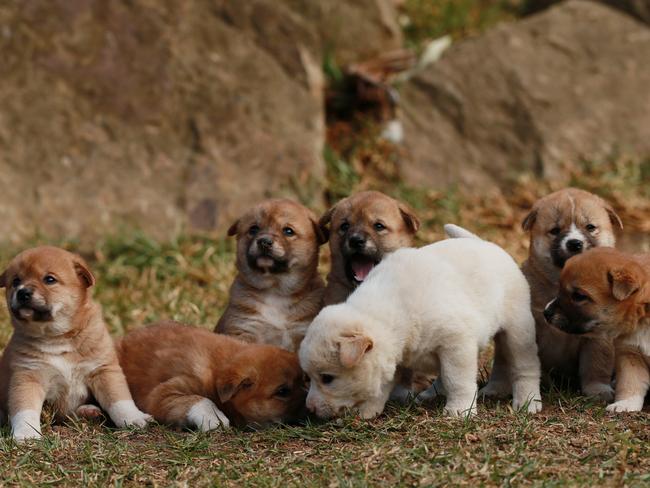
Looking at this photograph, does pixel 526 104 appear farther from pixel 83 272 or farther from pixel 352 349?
pixel 352 349

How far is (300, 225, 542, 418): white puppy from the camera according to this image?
18.8 ft

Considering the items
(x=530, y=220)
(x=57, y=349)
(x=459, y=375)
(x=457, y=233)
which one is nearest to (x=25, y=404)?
(x=57, y=349)

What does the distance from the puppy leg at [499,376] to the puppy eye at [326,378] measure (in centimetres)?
108

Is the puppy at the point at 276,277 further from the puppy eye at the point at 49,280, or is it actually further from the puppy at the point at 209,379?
the puppy eye at the point at 49,280

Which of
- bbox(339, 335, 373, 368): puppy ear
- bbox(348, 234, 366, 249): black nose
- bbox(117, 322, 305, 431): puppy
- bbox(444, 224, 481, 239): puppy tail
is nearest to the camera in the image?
bbox(339, 335, 373, 368): puppy ear

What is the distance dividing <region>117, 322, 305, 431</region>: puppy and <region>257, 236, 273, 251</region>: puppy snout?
736 millimetres

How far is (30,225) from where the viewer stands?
1107 cm

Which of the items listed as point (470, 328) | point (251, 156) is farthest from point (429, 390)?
point (251, 156)

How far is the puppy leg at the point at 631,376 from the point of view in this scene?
6.05m

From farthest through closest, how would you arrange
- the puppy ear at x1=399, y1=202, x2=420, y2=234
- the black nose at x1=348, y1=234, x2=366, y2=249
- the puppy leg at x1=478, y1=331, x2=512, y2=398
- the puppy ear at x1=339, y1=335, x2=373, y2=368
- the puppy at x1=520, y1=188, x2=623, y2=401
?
the puppy ear at x1=399, y1=202, x2=420, y2=234
the black nose at x1=348, y1=234, x2=366, y2=249
the puppy at x1=520, y1=188, x2=623, y2=401
the puppy leg at x1=478, y1=331, x2=512, y2=398
the puppy ear at x1=339, y1=335, x2=373, y2=368

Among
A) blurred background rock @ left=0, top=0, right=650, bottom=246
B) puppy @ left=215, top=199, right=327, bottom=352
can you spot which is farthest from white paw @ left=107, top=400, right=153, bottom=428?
blurred background rock @ left=0, top=0, right=650, bottom=246

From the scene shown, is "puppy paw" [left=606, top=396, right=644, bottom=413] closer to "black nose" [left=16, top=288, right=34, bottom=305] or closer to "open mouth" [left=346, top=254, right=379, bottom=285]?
"open mouth" [left=346, top=254, right=379, bottom=285]

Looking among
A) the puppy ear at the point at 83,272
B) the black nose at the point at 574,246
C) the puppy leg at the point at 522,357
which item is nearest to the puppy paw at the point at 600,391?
the puppy leg at the point at 522,357

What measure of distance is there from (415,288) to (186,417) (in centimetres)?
152
